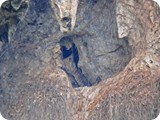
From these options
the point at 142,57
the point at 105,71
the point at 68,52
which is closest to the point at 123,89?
→ the point at 142,57

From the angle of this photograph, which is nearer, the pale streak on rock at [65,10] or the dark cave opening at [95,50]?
the pale streak on rock at [65,10]

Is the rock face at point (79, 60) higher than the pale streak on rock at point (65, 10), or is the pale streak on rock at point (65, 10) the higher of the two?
the pale streak on rock at point (65, 10)

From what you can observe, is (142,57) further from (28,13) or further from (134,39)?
(28,13)

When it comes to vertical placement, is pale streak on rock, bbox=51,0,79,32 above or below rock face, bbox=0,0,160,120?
above

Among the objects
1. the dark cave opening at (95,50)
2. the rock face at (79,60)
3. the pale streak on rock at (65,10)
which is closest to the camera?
the rock face at (79,60)

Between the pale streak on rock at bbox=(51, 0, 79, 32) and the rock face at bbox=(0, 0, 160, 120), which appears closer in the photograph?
the rock face at bbox=(0, 0, 160, 120)

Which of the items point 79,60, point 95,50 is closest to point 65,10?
point 95,50

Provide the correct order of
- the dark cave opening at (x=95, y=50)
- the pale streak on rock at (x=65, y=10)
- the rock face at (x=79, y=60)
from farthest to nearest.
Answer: the dark cave opening at (x=95, y=50) → the pale streak on rock at (x=65, y=10) → the rock face at (x=79, y=60)

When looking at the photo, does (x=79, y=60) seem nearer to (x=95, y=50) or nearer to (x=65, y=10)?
(x=95, y=50)

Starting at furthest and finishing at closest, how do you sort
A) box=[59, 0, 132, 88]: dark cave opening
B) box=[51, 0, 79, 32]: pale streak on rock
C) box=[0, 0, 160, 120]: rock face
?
box=[59, 0, 132, 88]: dark cave opening < box=[51, 0, 79, 32]: pale streak on rock < box=[0, 0, 160, 120]: rock face
